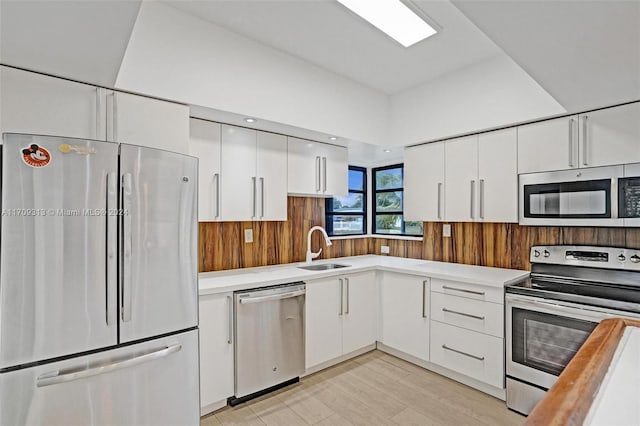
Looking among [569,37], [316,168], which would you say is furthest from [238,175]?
[569,37]

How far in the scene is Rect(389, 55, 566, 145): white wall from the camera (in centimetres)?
252

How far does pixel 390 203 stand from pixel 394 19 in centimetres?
231

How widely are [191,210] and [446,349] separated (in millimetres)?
2273

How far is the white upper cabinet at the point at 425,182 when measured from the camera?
10.4ft

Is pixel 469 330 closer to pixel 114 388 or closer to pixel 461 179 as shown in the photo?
pixel 461 179

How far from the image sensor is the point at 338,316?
2.98 m

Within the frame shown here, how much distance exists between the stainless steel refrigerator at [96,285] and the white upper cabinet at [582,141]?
2.49m

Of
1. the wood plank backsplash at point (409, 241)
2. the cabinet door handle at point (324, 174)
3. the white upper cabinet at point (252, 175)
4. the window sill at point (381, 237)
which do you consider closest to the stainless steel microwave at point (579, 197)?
the wood plank backsplash at point (409, 241)

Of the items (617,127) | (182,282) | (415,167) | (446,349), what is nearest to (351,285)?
(446,349)

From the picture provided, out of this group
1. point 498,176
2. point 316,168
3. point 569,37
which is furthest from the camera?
point 316,168

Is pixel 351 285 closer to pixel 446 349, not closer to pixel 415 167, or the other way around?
pixel 446 349

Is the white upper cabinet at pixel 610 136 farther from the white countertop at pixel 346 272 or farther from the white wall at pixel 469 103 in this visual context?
the white countertop at pixel 346 272

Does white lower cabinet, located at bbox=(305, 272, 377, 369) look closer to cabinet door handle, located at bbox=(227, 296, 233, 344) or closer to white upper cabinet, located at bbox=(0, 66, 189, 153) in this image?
cabinet door handle, located at bbox=(227, 296, 233, 344)

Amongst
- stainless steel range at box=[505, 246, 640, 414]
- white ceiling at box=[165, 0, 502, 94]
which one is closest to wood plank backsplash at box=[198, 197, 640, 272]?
stainless steel range at box=[505, 246, 640, 414]
